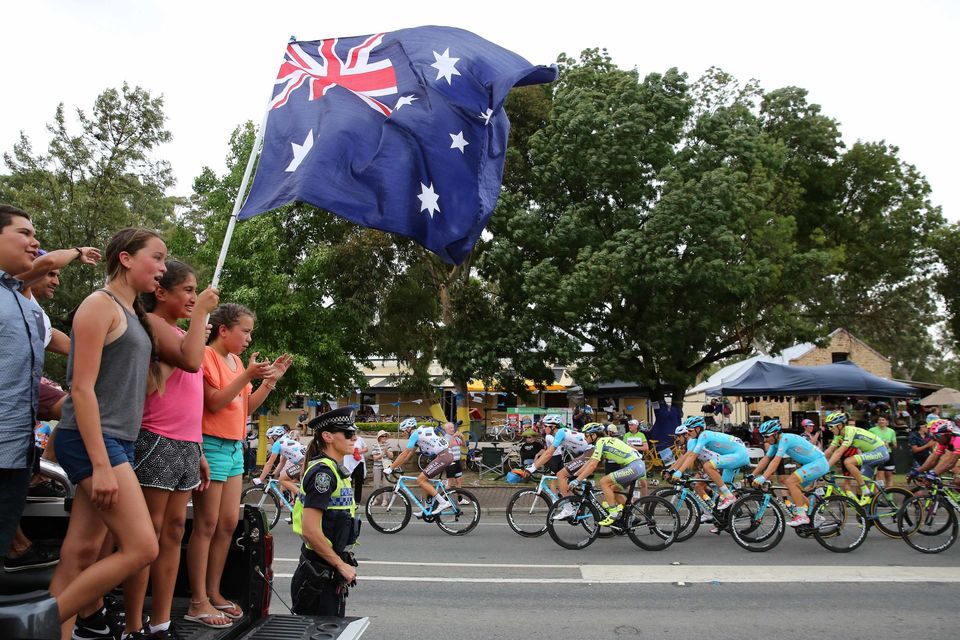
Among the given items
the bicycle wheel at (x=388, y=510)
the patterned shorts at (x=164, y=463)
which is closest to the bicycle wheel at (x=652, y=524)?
the bicycle wheel at (x=388, y=510)

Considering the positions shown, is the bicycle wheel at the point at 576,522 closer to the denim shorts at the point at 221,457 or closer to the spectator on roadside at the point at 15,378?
the denim shorts at the point at 221,457

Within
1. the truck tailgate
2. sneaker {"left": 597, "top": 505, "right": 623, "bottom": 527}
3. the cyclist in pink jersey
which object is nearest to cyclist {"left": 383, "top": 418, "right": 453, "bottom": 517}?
sneaker {"left": 597, "top": 505, "right": 623, "bottom": 527}

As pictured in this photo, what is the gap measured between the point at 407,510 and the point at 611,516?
3.43 meters

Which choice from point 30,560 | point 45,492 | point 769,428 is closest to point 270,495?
point 769,428

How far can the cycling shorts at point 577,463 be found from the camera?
12416 mm

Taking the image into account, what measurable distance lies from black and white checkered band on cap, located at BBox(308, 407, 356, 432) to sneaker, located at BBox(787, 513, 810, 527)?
28.6 ft

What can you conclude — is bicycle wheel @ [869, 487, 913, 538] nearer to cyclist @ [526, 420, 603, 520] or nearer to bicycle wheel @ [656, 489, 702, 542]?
bicycle wheel @ [656, 489, 702, 542]

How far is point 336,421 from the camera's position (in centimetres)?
436

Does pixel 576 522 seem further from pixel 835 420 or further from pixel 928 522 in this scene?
pixel 835 420

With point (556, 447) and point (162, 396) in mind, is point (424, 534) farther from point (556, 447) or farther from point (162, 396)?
point (162, 396)

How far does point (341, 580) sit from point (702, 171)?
18537 mm

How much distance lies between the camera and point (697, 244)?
19.4m

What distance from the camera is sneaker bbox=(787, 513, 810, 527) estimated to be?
36.3 feet

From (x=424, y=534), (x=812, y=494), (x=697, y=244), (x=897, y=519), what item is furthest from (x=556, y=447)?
(x=697, y=244)
